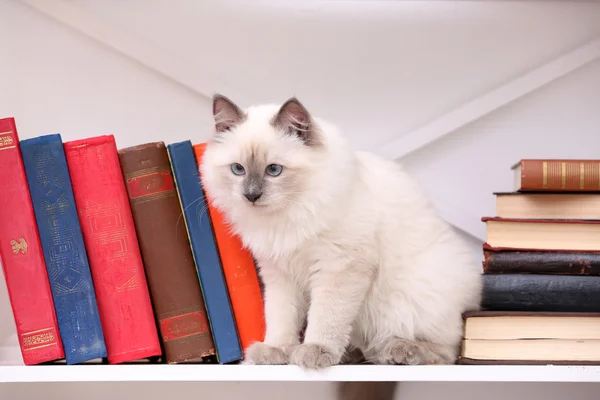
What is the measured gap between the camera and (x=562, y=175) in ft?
3.99

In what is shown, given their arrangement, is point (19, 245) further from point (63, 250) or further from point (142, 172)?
point (142, 172)

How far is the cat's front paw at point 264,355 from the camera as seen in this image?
3.83 feet

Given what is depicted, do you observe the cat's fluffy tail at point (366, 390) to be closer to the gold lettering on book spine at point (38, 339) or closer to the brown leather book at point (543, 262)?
the brown leather book at point (543, 262)

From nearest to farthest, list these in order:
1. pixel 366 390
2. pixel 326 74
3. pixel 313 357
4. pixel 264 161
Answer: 1. pixel 313 357
2. pixel 264 161
3. pixel 366 390
4. pixel 326 74

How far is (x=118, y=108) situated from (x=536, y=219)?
1126mm

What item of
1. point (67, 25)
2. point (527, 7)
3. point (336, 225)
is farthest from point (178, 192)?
point (527, 7)

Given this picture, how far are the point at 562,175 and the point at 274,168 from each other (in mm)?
597

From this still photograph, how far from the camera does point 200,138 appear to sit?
65.3 inches

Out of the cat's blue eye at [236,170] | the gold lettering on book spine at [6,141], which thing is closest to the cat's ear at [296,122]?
the cat's blue eye at [236,170]

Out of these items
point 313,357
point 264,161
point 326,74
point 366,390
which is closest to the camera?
point 313,357

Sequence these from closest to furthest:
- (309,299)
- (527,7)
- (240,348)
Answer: (240,348)
(309,299)
(527,7)

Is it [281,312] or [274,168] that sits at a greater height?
[274,168]

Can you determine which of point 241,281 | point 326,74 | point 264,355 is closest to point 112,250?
point 241,281

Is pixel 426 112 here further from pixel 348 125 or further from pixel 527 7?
pixel 527 7
